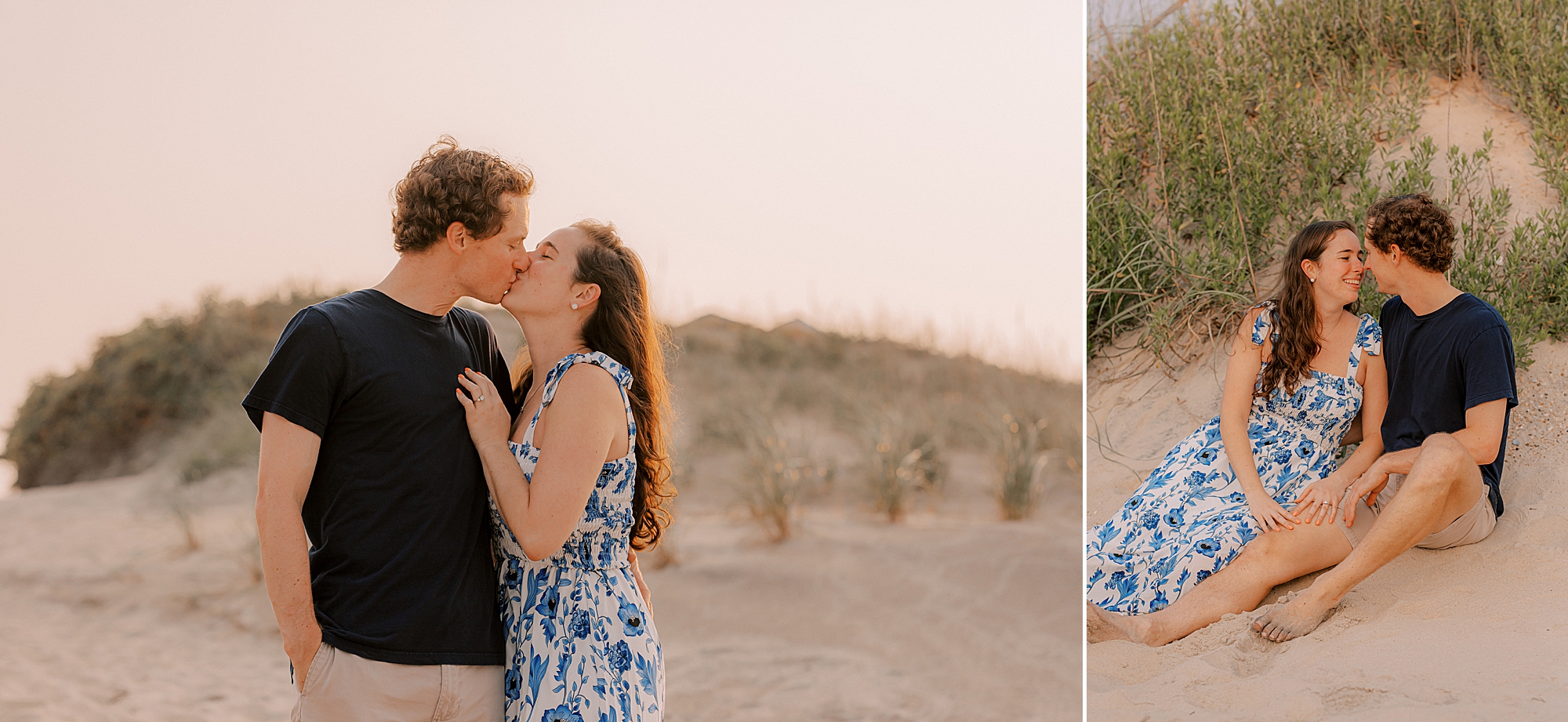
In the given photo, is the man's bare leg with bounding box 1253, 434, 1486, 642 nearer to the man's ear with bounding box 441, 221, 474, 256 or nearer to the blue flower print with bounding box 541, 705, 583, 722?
the blue flower print with bounding box 541, 705, 583, 722

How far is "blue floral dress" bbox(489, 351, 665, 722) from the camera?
1.62 meters

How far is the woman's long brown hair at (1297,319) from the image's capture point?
3.17 m

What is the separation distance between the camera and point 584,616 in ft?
5.50

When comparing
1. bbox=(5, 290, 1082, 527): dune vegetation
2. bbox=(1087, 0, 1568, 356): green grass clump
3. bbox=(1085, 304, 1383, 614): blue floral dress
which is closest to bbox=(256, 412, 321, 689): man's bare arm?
bbox=(1085, 304, 1383, 614): blue floral dress

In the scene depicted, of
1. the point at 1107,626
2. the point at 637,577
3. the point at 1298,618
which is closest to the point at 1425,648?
the point at 1298,618

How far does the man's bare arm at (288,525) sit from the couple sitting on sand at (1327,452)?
2.51m

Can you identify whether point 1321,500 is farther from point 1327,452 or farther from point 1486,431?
point 1486,431

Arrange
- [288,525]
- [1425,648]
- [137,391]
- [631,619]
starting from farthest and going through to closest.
→ [137,391] → [1425,648] → [631,619] → [288,525]

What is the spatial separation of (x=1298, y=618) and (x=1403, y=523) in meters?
0.41

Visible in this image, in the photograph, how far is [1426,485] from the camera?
2824mm

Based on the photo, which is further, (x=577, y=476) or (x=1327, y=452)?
(x=1327, y=452)

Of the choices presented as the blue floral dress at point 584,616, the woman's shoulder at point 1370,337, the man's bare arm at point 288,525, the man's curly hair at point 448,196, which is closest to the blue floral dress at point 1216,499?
the woman's shoulder at point 1370,337

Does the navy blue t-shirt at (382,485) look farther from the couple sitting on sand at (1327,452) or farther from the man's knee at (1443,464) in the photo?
the man's knee at (1443,464)

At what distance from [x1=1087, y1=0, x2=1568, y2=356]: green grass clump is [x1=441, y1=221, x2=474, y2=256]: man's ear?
343cm
